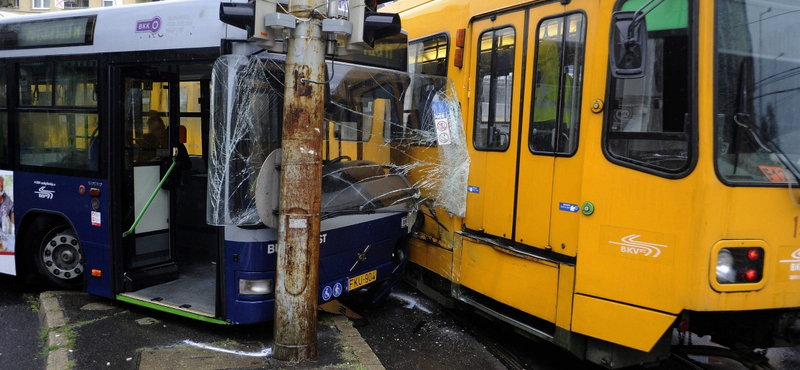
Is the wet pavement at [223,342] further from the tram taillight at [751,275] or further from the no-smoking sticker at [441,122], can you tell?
the tram taillight at [751,275]

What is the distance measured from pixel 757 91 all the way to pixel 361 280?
3573mm

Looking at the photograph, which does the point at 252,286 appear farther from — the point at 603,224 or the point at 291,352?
the point at 603,224

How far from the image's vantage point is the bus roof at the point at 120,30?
4.94 m

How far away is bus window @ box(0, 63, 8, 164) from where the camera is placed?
6406mm

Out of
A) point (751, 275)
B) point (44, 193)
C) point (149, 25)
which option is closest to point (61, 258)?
point (44, 193)

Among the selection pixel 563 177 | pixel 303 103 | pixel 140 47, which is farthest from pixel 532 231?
pixel 140 47

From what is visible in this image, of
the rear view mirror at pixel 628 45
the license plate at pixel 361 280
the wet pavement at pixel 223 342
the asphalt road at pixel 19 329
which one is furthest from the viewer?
the license plate at pixel 361 280

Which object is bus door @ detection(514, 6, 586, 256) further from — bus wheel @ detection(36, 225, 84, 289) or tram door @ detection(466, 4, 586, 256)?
bus wheel @ detection(36, 225, 84, 289)

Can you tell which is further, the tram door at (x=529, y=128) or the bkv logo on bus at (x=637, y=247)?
the tram door at (x=529, y=128)

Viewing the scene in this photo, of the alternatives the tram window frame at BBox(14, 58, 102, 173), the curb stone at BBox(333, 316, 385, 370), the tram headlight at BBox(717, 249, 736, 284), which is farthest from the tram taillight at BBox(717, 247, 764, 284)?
the tram window frame at BBox(14, 58, 102, 173)

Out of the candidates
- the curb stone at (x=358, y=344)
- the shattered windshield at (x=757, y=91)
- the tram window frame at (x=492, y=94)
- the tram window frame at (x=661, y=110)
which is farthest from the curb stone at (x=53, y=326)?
the shattered windshield at (x=757, y=91)

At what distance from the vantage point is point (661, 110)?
3910mm

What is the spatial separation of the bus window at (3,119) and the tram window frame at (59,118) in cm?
24

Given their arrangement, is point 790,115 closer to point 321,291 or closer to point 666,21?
A: point 666,21
